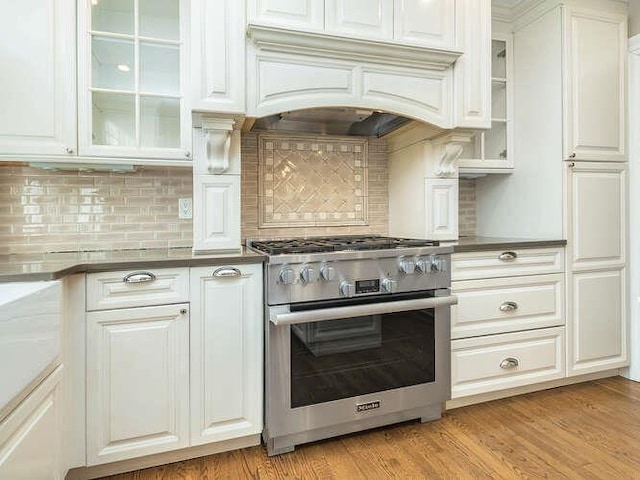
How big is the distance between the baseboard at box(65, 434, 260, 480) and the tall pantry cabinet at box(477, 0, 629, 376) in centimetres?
207

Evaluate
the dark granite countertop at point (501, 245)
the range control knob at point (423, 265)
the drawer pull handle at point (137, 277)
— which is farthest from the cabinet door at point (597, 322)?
the drawer pull handle at point (137, 277)

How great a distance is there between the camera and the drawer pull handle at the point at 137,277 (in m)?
1.60

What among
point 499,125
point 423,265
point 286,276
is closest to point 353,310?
point 286,276

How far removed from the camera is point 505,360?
2270mm

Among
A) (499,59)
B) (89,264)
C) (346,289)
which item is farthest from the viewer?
(499,59)

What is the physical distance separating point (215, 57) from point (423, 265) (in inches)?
55.6

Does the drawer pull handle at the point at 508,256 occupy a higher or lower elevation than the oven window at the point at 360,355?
higher

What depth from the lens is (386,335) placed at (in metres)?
1.92

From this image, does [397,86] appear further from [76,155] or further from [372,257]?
[76,155]

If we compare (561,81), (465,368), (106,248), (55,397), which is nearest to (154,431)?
(55,397)

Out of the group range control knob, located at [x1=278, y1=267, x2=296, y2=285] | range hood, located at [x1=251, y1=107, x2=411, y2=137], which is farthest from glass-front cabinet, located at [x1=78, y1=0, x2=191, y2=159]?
range control knob, located at [x1=278, y1=267, x2=296, y2=285]

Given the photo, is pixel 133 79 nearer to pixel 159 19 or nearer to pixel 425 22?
pixel 159 19

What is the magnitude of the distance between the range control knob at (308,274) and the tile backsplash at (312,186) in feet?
2.51

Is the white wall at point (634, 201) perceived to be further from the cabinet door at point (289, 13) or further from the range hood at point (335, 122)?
the cabinet door at point (289, 13)
